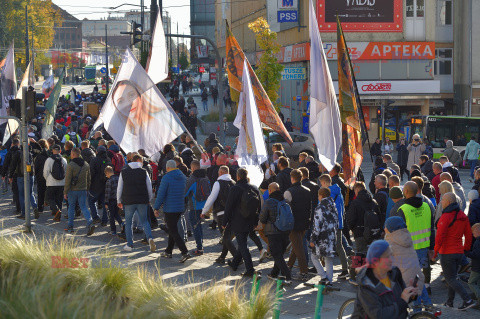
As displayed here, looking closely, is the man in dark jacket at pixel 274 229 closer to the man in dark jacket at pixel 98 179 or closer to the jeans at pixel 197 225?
the jeans at pixel 197 225

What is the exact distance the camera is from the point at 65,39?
18612cm

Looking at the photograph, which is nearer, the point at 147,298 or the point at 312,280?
the point at 147,298

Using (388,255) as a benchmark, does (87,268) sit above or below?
below

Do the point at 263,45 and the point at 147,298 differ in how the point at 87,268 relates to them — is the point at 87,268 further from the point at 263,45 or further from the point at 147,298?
the point at 263,45

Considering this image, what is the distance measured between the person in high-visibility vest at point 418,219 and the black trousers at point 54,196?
902 cm

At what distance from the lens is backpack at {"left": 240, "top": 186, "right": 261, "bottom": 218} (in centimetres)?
1235

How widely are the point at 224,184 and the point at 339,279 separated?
258cm

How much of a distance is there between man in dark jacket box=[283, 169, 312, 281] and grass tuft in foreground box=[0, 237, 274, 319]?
288 cm

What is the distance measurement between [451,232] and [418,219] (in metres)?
0.46

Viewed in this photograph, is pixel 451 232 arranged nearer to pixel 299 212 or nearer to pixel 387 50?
pixel 299 212

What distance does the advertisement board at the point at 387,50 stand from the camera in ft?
144

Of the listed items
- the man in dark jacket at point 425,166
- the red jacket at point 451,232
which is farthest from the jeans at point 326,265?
the man in dark jacket at point 425,166

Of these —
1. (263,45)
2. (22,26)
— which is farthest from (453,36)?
(22,26)

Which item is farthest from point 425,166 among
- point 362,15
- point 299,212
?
point 362,15
